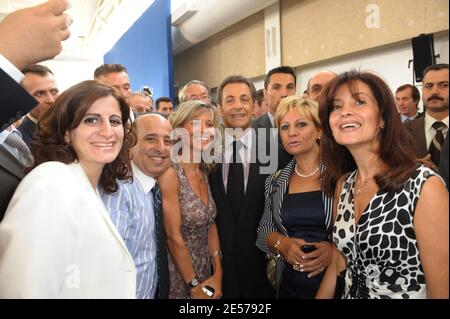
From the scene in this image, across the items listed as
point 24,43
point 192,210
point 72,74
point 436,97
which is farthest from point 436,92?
point 72,74

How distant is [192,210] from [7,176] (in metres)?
0.66

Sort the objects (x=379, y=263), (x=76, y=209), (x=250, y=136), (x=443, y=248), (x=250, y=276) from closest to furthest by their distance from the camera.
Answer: (x=443, y=248)
(x=76, y=209)
(x=379, y=263)
(x=250, y=276)
(x=250, y=136)

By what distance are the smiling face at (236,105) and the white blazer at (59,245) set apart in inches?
33.7

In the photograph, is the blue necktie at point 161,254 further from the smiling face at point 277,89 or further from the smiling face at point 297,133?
the smiling face at point 277,89

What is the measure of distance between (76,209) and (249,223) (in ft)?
2.36

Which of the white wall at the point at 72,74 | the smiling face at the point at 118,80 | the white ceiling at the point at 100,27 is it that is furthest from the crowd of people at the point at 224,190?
the white ceiling at the point at 100,27

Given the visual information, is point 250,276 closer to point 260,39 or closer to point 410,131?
point 410,131

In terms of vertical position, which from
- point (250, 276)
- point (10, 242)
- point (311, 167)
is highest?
point (311, 167)

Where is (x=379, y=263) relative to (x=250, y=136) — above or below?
below

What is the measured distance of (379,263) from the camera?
0.86 m

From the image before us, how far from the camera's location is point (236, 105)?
160 centimetres

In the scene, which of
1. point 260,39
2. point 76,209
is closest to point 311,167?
point 260,39

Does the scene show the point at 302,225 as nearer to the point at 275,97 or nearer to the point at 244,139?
the point at 244,139

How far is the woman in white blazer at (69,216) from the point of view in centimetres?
64
